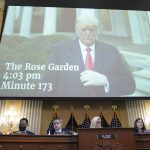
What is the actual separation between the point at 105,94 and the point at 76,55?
131 cm

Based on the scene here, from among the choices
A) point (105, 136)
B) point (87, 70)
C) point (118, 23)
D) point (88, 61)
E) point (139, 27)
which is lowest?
point (105, 136)

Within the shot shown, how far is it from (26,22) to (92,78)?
2658mm

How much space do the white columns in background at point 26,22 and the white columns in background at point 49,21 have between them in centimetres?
45

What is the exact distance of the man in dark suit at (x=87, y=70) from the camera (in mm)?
6871

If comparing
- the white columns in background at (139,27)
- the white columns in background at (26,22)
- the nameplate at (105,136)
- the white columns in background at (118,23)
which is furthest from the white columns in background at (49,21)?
the nameplate at (105,136)

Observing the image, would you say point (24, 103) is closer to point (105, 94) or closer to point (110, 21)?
point (105, 94)

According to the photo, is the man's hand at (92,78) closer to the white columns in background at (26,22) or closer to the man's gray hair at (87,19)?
the man's gray hair at (87,19)

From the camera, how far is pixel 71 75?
23.0 ft

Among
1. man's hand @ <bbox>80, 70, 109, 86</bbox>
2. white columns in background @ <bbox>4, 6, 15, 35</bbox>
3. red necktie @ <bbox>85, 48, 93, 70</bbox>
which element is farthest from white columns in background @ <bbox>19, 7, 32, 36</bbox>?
man's hand @ <bbox>80, 70, 109, 86</bbox>

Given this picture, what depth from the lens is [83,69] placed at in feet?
23.3

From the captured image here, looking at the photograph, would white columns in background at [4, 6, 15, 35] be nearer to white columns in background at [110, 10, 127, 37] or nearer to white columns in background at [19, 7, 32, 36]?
white columns in background at [19, 7, 32, 36]

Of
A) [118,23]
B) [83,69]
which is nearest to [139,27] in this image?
[118,23]

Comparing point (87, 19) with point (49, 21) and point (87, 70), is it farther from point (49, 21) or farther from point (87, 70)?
point (87, 70)

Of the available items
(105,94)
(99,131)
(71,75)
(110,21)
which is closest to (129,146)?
(99,131)
